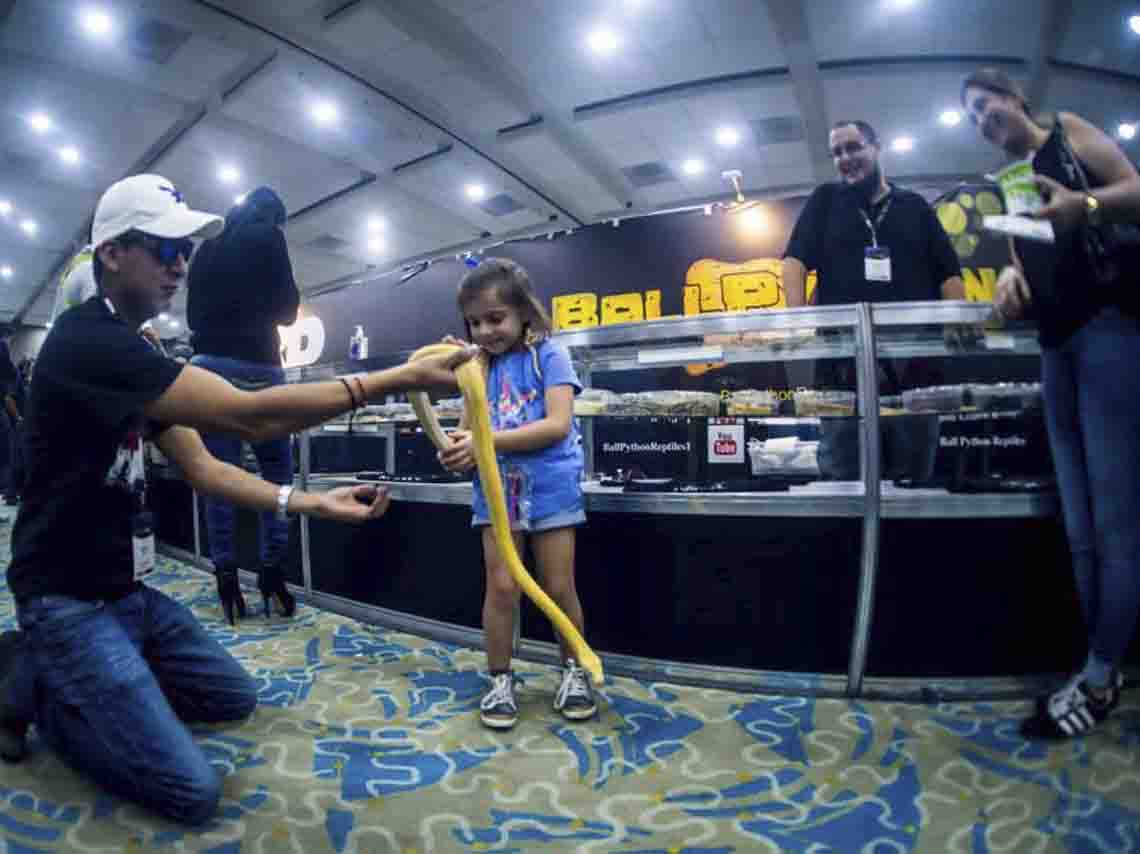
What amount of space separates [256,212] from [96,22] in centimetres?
427

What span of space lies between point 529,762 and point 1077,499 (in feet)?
4.62

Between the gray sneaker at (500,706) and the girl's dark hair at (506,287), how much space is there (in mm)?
919

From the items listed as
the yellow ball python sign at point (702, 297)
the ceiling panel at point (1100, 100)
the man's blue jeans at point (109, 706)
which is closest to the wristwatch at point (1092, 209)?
the ceiling panel at point (1100, 100)

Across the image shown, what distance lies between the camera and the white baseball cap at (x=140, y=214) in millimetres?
1174

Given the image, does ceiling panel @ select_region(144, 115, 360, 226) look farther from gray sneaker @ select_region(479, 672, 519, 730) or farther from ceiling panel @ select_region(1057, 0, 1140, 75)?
ceiling panel @ select_region(1057, 0, 1140, 75)

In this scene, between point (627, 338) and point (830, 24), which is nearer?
point (627, 338)

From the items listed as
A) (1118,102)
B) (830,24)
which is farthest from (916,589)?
(830,24)

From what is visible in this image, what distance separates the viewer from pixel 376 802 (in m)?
1.11

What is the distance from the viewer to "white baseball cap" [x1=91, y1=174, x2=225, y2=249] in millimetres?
1174

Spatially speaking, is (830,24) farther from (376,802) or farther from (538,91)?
(376,802)

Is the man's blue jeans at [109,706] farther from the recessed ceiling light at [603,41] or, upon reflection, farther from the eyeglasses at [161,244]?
the recessed ceiling light at [603,41]

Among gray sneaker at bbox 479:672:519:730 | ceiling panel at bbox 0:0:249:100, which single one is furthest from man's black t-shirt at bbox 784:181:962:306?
ceiling panel at bbox 0:0:249:100

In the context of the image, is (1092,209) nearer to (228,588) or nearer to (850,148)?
(850,148)

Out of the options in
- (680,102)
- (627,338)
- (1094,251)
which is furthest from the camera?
(680,102)
